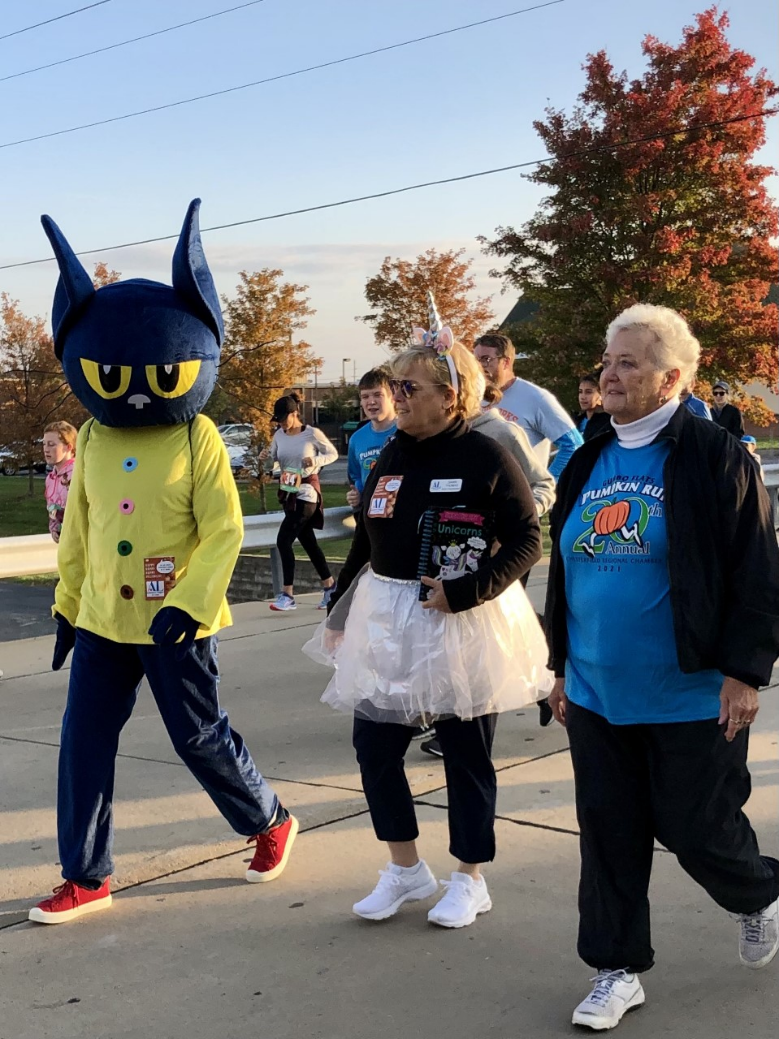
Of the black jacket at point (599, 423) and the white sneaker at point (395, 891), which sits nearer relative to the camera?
the black jacket at point (599, 423)

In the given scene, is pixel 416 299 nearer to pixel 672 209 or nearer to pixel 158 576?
pixel 672 209

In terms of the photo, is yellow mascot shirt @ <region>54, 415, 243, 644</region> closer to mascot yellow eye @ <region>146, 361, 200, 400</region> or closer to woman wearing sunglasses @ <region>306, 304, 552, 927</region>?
mascot yellow eye @ <region>146, 361, 200, 400</region>

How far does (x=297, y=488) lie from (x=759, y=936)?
7.60 m

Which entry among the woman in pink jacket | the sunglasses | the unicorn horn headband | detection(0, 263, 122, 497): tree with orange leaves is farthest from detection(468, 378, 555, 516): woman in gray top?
detection(0, 263, 122, 497): tree with orange leaves

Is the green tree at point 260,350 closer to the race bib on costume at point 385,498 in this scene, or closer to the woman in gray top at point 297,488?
the woman in gray top at point 297,488

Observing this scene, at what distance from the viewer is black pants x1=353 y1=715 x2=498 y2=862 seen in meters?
3.74

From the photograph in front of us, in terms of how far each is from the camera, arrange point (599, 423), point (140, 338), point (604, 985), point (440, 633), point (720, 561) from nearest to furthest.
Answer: point (720, 561) → point (604, 985) → point (440, 633) → point (140, 338) → point (599, 423)

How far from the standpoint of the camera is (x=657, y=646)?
3.01m

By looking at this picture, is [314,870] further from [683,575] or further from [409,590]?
[683,575]

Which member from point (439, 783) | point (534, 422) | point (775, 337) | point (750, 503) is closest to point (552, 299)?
point (775, 337)

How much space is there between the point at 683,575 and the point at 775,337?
57.3ft

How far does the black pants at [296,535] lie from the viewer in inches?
412

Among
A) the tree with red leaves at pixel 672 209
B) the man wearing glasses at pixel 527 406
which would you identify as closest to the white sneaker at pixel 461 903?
the man wearing glasses at pixel 527 406

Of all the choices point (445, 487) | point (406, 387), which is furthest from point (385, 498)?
point (406, 387)
